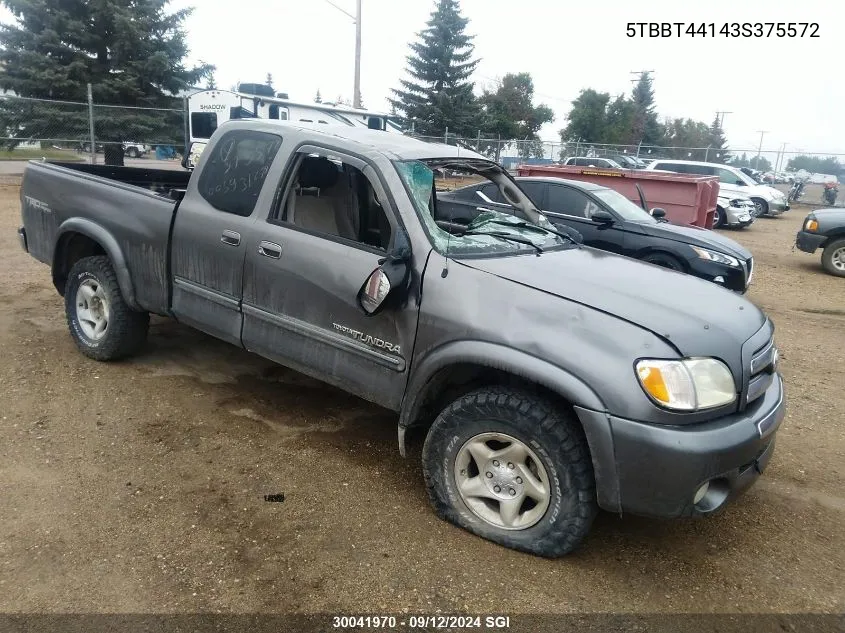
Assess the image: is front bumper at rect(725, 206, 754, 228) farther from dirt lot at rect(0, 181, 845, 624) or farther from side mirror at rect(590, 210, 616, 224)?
dirt lot at rect(0, 181, 845, 624)

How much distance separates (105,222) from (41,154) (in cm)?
1727

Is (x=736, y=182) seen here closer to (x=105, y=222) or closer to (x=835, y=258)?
(x=835, y=258)

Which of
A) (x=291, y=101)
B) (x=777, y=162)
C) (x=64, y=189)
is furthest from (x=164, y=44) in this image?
(x=777, y=162)

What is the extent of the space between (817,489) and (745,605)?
1.38m

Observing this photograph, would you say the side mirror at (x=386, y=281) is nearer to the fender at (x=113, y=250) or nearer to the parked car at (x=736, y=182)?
the fender at (x=113, y=250)

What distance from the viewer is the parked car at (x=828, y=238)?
1102 cm

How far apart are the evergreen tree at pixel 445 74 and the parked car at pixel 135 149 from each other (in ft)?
58.7

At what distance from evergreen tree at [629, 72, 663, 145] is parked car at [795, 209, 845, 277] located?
4661cm

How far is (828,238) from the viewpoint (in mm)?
11102

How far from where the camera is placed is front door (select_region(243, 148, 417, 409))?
3.30m

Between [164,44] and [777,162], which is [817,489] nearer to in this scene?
[164,44]

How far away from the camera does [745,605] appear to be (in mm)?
2777

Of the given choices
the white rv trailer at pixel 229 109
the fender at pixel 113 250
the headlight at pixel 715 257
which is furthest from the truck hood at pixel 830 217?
the white rv trailer at pixel 229 109

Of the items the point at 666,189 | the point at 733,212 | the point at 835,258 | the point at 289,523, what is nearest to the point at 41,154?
the point at 666,189
